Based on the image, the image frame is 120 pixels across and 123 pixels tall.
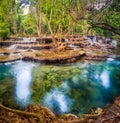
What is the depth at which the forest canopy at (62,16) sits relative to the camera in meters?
10.8

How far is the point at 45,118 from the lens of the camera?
9.20 meters

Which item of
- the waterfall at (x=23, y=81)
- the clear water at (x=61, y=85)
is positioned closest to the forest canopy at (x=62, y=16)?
the clear water at (x=61, y=85)

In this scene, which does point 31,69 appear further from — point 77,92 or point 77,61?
point 77,92

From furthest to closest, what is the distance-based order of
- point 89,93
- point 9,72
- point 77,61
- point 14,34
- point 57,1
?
point 14,34 → point 57,1 → point 77,61 → point 9,72 → point 89,93

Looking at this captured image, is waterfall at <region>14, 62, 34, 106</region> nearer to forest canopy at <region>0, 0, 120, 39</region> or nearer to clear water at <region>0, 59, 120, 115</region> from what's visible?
clear water at <region>0, 59, 120, 115</region>

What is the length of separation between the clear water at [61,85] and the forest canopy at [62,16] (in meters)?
4.39

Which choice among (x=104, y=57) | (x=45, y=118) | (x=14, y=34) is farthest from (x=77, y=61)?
(x=14, y=34)

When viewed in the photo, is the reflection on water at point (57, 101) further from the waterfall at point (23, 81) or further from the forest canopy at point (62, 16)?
the forest canopy at point (62, 16)

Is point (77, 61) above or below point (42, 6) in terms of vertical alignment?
below

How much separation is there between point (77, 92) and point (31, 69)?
909 cm

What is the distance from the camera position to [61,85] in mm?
20828

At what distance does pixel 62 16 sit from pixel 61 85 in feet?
75.8

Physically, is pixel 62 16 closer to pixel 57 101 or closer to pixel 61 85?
pixel 61 85

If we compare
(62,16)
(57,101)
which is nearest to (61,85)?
(57,101)
